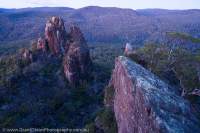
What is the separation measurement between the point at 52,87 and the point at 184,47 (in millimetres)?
25244

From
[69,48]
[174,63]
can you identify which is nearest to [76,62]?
[69,48]

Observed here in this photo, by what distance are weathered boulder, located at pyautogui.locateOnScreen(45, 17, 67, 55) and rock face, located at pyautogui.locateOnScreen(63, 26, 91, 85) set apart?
1335mm

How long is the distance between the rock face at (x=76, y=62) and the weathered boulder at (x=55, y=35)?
1.33 metres

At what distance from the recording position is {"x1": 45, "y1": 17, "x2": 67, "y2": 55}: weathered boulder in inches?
2302

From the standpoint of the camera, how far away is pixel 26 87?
51.7 m

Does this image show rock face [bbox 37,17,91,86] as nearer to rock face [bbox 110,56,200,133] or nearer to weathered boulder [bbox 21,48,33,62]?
weathered boulder [bbox 21,48,33,62]

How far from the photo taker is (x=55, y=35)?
59.2 metres

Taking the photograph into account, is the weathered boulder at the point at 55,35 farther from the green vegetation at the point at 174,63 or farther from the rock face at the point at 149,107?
the rock face at the point at 149,107

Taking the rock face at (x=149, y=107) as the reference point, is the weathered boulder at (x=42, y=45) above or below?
below

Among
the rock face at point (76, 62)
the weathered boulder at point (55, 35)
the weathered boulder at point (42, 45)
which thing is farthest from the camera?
the weathered boulder at point (42, 45)

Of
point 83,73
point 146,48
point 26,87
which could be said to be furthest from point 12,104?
point 146,48

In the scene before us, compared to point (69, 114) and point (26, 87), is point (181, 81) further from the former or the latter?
point (26, 87)

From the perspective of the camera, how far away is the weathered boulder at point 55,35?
58.5m

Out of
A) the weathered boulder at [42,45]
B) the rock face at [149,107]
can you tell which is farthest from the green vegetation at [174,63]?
the weathered boulder at [42,45]
